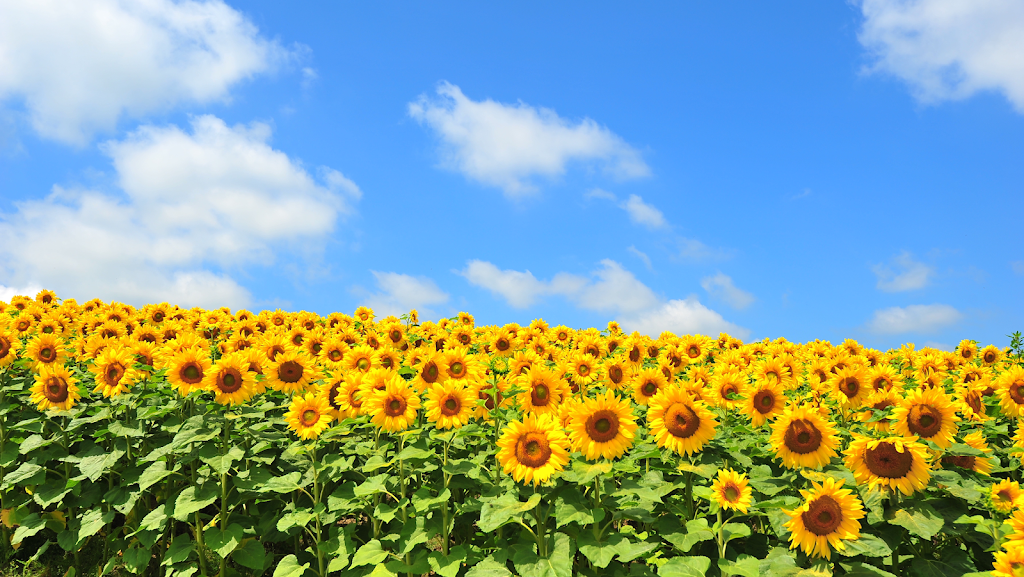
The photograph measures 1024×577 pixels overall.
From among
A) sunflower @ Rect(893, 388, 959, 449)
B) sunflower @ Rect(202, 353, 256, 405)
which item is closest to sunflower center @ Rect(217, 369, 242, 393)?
sunflower @ Rect(202, 353, 256, 405)

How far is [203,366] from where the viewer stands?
7.88 metres

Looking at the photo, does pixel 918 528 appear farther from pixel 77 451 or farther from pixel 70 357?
pixel 70 357

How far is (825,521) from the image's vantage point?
496 centimetres

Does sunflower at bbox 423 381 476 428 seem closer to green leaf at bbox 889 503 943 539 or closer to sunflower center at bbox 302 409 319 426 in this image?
sunflower center at bbox 302 409 319 426

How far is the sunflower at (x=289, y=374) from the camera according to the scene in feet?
26.1

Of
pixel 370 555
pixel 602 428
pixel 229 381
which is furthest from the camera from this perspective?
pixel 229 381

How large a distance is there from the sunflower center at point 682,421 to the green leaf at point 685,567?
1.19 meters

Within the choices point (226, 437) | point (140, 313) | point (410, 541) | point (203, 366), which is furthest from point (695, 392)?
point (140, 313)

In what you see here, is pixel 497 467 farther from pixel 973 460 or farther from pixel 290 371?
pixel 973 460

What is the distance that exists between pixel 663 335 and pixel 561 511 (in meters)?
11.7

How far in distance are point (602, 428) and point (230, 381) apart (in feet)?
15.8

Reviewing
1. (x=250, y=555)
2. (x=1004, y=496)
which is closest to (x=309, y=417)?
(x=250, y=555)

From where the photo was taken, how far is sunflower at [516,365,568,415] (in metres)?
6.98

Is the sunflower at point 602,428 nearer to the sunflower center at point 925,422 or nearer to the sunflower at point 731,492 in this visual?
the sunflower at point 731,492
